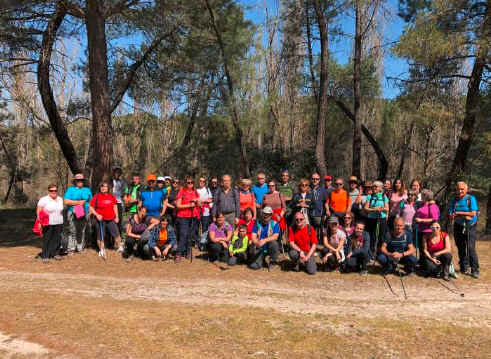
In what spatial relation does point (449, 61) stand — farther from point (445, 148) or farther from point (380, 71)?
point (445, 148)

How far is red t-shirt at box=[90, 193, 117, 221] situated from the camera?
8516 mm

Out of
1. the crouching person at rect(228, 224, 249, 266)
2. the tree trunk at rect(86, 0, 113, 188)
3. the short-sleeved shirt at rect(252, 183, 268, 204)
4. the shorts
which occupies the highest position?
the tree trunk at rect(86, 0, 113, 188)

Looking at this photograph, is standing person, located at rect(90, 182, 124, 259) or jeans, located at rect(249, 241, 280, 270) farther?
standing person, located at rect(90, 182, 124, 259)

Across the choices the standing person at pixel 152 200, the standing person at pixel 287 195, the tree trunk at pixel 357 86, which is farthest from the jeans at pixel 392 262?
the tree trunk at pixel 357 86

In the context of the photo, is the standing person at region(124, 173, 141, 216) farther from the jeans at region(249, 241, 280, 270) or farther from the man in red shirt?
the man in red shirt

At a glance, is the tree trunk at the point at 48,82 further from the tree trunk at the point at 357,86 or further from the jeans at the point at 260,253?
the tree trunk at the point at 357,86

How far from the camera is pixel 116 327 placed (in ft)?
14.4

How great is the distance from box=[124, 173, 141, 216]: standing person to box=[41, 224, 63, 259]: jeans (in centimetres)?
146

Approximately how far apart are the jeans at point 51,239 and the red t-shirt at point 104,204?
79 cm

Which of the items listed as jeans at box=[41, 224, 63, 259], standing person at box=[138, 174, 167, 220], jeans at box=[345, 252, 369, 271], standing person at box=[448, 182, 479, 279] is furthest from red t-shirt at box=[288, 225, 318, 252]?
jeans at box=[41, 224, 63, 259]

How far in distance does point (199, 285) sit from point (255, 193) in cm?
283

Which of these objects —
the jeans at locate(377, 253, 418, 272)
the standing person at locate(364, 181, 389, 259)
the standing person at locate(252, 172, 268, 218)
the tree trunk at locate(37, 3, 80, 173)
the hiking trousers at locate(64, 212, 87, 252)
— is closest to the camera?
the jeans at locate(377, 253, 418, 272)

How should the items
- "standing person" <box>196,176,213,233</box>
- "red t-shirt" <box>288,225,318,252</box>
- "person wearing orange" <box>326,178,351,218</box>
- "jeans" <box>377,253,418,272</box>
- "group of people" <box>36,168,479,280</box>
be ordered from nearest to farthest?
"jeans" <box>377,253,418,272</box> < "group of people" <box>36,168,479,280</box> < "red t-shirt" <box>288,225,318,252</box> < "person wearing orange" <box>326,178,351,218</box> < "standing person" <box>196,176,213,233</box>

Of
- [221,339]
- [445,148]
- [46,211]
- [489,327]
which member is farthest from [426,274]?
[445,148]
